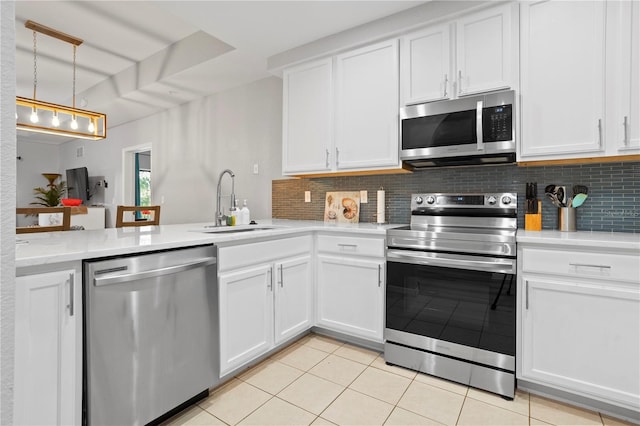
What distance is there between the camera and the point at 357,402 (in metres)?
1.79

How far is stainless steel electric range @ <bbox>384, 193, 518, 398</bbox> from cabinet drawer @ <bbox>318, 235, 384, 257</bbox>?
0.31 feet

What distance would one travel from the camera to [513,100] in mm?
2023

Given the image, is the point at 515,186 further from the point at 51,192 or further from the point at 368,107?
the point at 51,192

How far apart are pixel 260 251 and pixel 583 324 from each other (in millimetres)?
1822

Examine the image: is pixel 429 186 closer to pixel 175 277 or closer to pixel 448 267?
pixel 448 267

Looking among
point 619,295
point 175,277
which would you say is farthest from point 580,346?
point 175,277

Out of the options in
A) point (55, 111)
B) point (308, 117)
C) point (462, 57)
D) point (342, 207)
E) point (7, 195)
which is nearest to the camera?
point (7, 195)

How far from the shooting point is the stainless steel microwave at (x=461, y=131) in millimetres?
2064

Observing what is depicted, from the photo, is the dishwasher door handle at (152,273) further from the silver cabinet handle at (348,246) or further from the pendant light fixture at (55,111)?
the pendant light fixture at (55,111)

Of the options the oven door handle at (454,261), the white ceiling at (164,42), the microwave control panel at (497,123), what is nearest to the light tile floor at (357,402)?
the oven door handle at (454,261)

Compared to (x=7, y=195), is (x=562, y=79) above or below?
above

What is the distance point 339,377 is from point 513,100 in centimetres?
206

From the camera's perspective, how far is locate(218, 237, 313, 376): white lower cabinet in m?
1.86

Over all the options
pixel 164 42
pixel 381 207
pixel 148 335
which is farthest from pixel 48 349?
pixel 164 42
